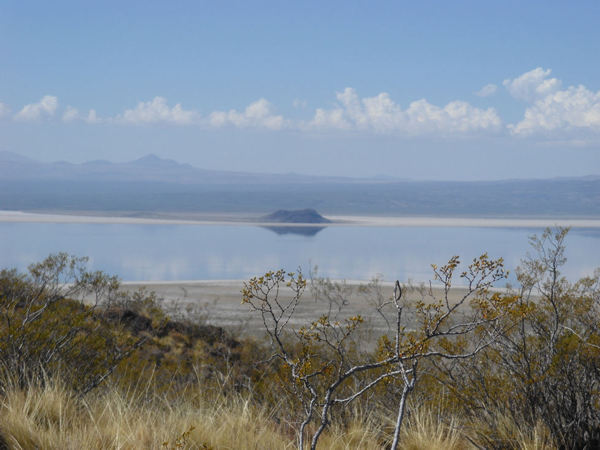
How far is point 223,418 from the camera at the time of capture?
532cm

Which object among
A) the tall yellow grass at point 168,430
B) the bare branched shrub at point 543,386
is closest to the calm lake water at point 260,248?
the bare branched shrub at point 543,386

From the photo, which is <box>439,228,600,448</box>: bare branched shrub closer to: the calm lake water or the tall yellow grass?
the tall yellow grass

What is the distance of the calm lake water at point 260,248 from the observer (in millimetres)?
33125

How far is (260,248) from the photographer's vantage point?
1779 inches

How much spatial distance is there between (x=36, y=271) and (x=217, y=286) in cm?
1771

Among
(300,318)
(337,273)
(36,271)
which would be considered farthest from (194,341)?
(337,273)

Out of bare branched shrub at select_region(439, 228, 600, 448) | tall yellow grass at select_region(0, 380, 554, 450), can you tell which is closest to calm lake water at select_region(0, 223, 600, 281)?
bare branched shrub at select_region(439, 228, 600, 448)

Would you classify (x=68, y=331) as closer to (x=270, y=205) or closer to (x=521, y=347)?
(x=521, y=347)

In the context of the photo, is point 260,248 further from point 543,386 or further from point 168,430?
point 168,430

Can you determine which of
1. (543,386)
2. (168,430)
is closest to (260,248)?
(543,386)

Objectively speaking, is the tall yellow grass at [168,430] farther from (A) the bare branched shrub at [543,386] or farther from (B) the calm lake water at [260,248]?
(B) the calm lake water at [260,248]

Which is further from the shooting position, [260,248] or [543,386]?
[260,248]

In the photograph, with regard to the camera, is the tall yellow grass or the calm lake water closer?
the tall yellow grass

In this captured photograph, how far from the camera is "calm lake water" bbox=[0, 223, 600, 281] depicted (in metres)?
33.1
